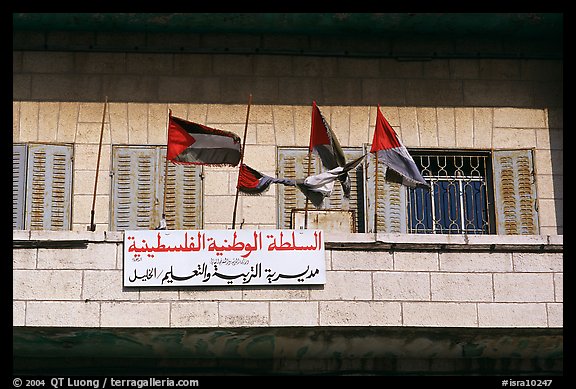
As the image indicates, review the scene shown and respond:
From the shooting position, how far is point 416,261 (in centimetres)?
1140

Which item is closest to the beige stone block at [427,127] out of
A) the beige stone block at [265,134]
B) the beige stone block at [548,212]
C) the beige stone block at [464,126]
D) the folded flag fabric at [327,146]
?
the beige stone block at [464,126]

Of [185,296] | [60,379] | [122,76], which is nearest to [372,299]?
[185,296]

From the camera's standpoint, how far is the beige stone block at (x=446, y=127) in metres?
13.3

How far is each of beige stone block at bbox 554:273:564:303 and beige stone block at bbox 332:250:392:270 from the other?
5.32 feet

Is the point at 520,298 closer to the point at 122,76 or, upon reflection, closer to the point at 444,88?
the point at 444,88

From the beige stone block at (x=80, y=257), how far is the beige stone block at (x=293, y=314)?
1.60 m

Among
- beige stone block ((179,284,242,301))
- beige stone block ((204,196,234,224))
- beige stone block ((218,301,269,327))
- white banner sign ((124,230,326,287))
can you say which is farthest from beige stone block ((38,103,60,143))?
beige stone block ((218,301,269,327))

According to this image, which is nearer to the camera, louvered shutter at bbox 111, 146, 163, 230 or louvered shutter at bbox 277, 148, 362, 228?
louvered shutter at bbox 111, 146, 163, 230

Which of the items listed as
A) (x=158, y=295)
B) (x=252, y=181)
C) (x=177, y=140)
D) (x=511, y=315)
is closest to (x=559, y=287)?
(x=511, y=315)

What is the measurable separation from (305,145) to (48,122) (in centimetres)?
287

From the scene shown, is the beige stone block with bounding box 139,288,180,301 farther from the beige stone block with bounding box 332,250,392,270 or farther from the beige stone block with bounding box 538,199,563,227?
the beige stone block with bounding box 538,199,563,227

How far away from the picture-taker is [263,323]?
11.1m

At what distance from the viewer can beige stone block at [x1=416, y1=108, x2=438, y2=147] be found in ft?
43.7

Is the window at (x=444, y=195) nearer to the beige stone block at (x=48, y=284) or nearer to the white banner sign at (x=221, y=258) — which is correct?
the white banner sign at (x=221, y=258)
